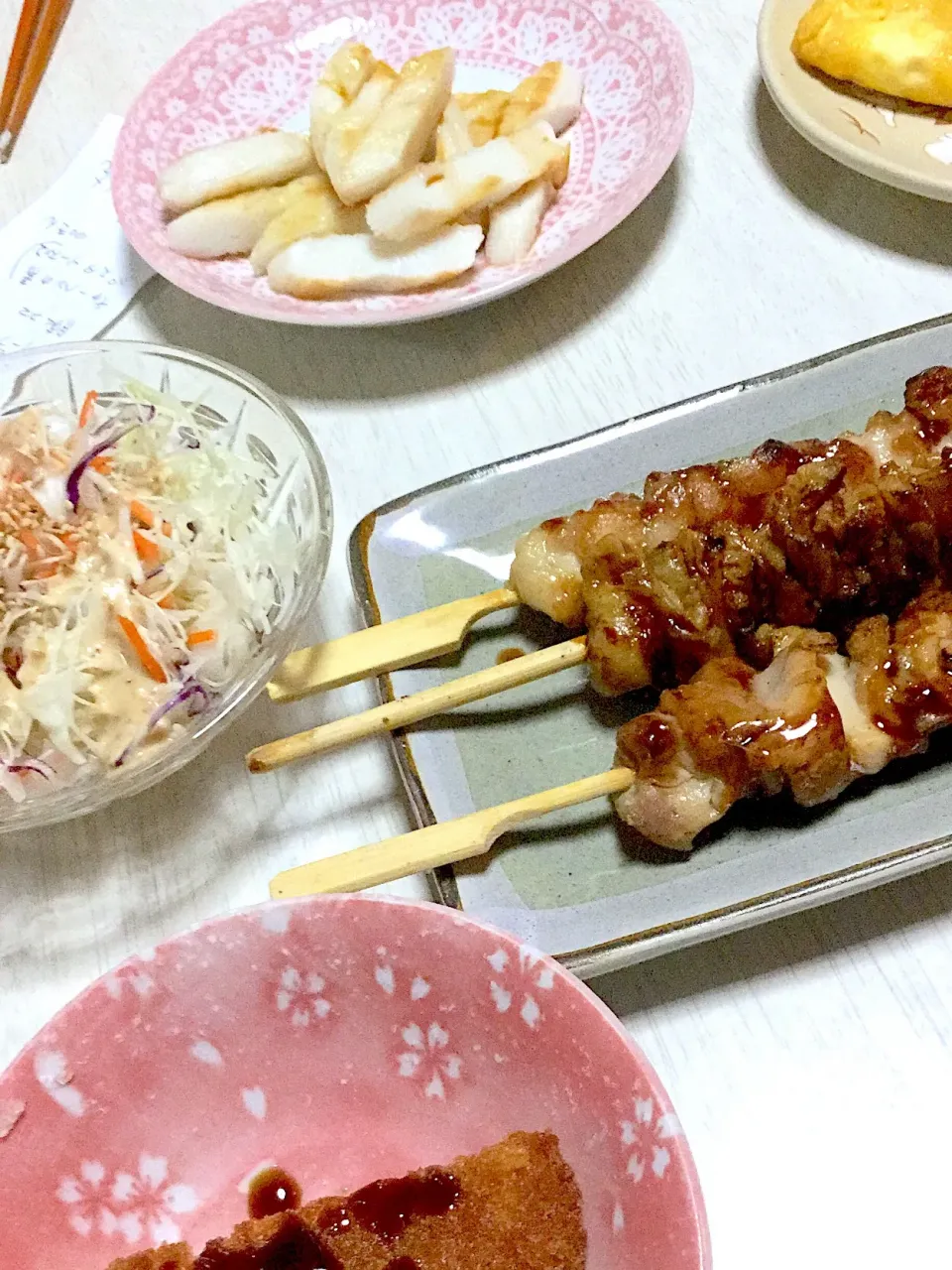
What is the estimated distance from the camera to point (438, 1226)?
53.1 inches

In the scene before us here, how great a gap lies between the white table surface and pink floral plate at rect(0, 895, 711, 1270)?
29 centimetres

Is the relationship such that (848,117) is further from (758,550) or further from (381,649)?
(381,649)

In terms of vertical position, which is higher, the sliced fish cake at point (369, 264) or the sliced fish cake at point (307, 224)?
the sliced fish cake at point (307, 224)

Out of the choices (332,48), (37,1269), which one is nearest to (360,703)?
(37,1269)

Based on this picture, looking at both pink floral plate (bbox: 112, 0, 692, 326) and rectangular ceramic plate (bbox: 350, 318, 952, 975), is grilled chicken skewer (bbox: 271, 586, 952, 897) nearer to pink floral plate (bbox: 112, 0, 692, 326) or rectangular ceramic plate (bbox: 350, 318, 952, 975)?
rectangular ceramic plate (bbox: 350, 318, 952, 975)

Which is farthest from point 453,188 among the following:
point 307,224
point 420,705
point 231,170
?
point 420,705

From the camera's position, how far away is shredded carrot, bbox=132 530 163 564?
73.6 inches

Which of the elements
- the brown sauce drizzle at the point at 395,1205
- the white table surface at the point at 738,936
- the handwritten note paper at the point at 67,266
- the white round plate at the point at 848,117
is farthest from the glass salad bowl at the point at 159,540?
the white round plate at the point at 848,117

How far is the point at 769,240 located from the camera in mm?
2555

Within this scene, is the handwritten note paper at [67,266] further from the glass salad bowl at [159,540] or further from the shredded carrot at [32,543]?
the shredded carrot at [32,543]

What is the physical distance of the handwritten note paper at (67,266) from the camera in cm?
263

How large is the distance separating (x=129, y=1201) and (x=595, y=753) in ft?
3.25

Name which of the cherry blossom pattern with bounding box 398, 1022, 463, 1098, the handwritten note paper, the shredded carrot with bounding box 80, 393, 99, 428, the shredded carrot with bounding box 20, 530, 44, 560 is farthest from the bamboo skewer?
the handwritten note paper

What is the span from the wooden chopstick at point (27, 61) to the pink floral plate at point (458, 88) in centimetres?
68
